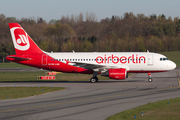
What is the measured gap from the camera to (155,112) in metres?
17.9

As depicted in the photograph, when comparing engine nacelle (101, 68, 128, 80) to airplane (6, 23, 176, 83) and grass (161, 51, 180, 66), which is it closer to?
airplane (6, 23, 176, 83)

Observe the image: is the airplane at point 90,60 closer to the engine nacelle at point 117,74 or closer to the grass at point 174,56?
the engine nacelle at point 117,74

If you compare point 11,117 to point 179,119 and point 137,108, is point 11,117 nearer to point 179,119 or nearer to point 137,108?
point 137,108

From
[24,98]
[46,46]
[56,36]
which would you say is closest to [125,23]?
[56,36]

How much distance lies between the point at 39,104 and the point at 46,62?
20126 millimetres

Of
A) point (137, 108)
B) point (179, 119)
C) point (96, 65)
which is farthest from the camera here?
point (96, 65)

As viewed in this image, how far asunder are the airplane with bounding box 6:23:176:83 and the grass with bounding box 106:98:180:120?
19.0 meters

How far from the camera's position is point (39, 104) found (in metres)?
21.8

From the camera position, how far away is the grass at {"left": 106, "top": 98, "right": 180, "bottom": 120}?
53.9 feet

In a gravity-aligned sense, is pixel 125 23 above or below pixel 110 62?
above

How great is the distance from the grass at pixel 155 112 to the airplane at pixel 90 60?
18993 mm

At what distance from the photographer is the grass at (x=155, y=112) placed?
16.4 metres

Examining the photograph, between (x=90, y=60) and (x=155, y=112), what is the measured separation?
23.7 metres

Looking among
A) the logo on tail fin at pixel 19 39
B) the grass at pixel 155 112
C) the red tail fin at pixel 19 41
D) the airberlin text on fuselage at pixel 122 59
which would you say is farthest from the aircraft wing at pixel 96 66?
the grass at pixel 155 112
